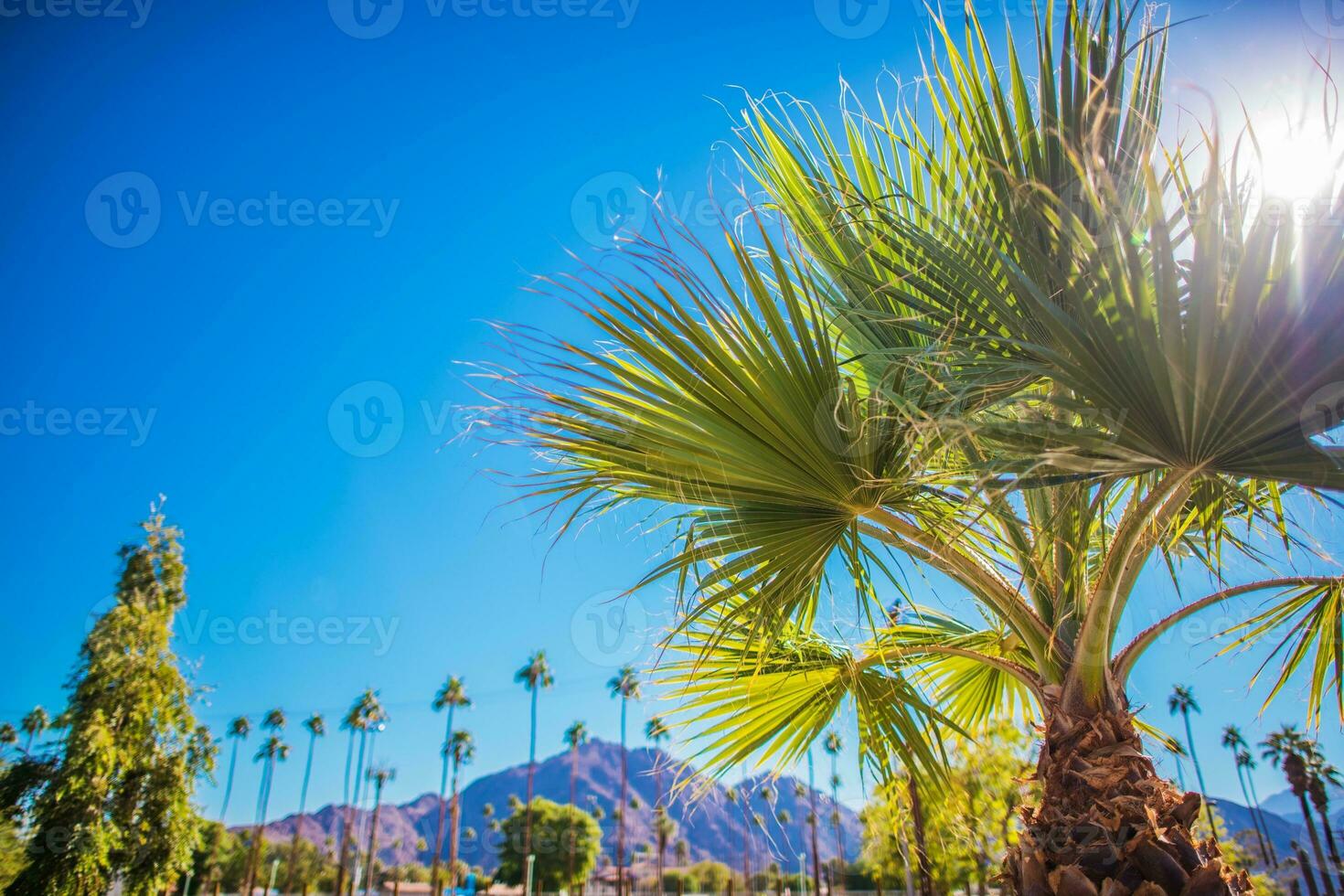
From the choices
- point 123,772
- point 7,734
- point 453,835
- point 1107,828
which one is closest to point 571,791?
point 453,835

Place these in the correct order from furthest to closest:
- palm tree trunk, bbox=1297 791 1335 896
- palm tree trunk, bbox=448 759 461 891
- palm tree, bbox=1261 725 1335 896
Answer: palm tree trunk, bbox=448 759 461 891 < palm tree, bbox=1261 725 1335 896 < palm tree trunk, bbox=1297 791 1335 896

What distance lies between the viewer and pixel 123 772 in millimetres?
19969

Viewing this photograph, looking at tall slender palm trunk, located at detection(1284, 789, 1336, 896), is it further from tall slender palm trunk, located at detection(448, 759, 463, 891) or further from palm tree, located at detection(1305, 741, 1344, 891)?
tall slender palm trunk, located at detection(448, 759, 463, 891)

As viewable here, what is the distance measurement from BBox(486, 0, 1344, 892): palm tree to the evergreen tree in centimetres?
2192

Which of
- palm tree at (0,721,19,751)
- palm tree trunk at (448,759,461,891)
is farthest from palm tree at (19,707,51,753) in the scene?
palm tree trunk at (448,759,461,891)

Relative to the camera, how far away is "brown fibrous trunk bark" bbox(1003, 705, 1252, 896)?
9.29 feet

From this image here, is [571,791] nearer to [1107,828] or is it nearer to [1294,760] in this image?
[1294,760]

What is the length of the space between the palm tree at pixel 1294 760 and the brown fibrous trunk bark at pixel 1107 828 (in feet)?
159

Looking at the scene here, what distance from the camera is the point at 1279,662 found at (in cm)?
427

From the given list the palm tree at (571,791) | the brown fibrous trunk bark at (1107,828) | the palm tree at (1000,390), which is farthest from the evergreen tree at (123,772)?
the palm tree at (571,791)

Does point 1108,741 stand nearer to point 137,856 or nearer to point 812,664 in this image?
point 812,664

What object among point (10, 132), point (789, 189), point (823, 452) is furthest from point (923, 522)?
point (10, 132)

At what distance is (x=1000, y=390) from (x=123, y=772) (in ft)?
82.3

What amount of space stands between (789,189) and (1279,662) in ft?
12.8
